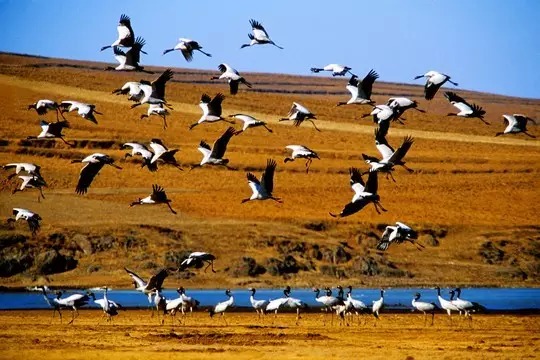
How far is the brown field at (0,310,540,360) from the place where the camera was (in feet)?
80.8

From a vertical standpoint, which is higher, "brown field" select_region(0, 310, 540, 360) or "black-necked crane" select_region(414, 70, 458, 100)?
"black-necked crane" select_region(414, 70, 458, 100)

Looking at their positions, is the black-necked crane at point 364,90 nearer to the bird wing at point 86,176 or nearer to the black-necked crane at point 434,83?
the black-necked crane at point 434,83

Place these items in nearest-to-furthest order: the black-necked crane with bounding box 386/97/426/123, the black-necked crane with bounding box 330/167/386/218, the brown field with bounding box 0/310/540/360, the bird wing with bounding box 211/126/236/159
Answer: the black-necked crane with bounding box 330/167/386/218, the brown field with bounding box 0/310/540/360, the black-necked crane with bounding box 386/97/426/123, the bird wing with bounding box 211/126/236/159

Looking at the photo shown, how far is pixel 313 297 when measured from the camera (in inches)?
1678

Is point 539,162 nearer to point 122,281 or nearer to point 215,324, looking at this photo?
point 122,281

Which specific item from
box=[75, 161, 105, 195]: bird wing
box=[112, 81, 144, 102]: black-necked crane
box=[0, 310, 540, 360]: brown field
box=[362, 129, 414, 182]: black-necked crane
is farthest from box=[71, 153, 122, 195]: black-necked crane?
box=[362, 129, 414, 182]: black-necked crane

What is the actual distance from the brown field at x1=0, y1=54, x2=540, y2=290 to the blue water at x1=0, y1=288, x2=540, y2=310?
173 centimetres

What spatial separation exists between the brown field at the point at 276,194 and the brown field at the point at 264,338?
1.18 meters

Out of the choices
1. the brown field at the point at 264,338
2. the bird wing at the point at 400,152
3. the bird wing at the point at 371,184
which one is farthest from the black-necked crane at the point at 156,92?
the bird wing at the point at 400,152

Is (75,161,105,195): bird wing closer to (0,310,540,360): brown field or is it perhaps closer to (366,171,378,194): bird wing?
(0,310,540,360): brown field

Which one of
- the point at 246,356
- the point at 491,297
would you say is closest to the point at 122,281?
the point at 491,297

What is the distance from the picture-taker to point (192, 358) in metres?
23.9

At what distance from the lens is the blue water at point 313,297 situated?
39016 millimetres

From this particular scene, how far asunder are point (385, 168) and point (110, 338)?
8.16 metres
